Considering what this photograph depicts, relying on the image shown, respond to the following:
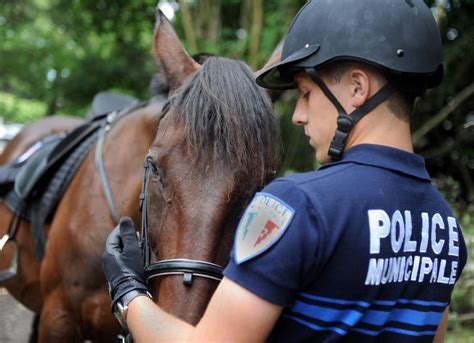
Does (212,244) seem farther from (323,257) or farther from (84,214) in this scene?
(84,214)

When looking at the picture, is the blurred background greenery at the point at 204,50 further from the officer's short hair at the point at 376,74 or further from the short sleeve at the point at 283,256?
the short sleeve at the point at 283,256

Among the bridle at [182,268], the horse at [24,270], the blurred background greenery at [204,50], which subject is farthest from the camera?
the blurred background greenery at [204,50]

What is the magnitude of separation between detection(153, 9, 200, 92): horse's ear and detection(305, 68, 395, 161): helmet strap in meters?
1.14

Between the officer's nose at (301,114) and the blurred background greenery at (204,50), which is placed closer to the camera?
the officer's nose at (301,114)

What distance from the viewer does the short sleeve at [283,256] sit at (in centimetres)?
129

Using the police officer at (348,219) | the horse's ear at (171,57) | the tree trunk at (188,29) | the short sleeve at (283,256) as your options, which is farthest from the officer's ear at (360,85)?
the tree trunk at (188,29)

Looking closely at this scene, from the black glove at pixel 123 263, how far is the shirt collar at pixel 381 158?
2.33ft

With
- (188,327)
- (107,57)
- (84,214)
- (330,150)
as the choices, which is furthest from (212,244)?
(107,57)

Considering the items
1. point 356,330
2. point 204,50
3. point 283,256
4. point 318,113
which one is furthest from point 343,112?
point 204,50

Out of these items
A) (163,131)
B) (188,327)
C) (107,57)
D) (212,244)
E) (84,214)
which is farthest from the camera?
(107,57)

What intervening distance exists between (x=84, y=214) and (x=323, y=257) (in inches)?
86.3

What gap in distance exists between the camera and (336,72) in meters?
1.55

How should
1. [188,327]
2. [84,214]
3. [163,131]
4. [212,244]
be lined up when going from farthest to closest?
[84,214], [163,131], [212,244], [188,327]

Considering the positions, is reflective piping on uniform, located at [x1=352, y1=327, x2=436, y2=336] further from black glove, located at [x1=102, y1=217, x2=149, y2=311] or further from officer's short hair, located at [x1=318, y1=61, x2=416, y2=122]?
black glove, located at [x1=102, y1=217, x2=149, y2=311]
